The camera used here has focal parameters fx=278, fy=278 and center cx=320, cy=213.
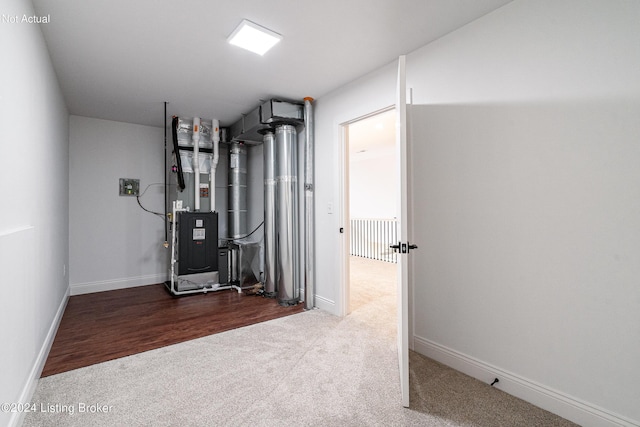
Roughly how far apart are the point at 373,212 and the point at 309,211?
459 cm

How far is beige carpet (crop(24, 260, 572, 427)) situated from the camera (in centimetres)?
154

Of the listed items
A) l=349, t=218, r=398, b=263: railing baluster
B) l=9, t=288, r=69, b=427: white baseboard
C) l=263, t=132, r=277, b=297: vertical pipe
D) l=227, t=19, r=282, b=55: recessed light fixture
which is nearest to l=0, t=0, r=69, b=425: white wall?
l=9, t=288, r=69, b=427: white baseboard

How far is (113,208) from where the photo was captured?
14.0 ft

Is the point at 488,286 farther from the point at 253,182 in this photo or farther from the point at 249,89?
the point at 253,182

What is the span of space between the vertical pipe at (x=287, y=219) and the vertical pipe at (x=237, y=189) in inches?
53.5

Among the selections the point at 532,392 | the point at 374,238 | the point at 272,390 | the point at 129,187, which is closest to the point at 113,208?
the point at 129,187

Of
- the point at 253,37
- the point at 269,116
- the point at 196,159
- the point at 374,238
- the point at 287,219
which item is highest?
the point at 253,37

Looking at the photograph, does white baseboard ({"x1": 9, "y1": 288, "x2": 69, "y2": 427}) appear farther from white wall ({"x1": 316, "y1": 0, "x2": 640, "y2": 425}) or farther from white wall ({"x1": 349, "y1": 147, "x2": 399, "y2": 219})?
white wall ({"x1": 349, "y1": 147, "x2": 399, "y2": 219})

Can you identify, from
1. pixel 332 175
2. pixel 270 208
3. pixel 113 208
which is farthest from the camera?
pixel 113 208

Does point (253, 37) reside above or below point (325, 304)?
above

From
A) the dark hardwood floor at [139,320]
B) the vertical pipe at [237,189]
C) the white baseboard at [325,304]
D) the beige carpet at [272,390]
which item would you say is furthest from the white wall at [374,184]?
the beige carpet at [272,390]

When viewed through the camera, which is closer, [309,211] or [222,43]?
[222,43]

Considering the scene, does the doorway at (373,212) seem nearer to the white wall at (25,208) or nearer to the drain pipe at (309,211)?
the drain pipe at (309,211)

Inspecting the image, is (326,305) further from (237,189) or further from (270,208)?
(237,189)
